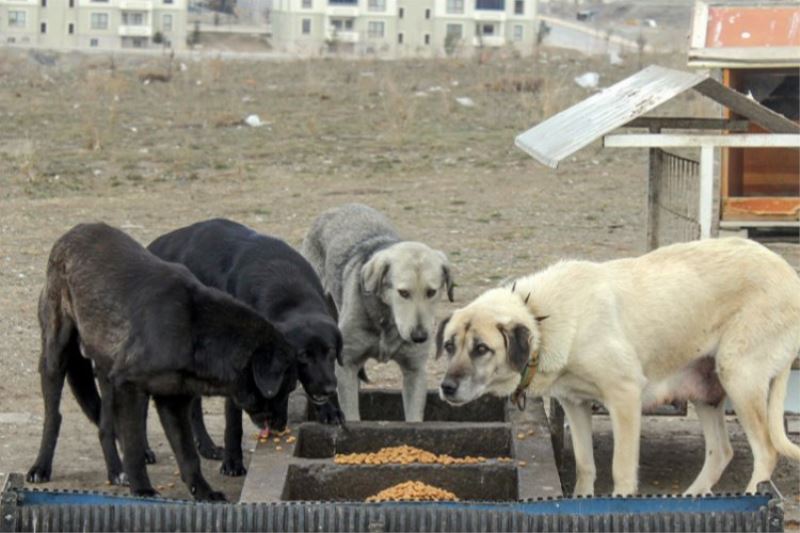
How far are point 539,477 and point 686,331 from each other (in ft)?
3.23

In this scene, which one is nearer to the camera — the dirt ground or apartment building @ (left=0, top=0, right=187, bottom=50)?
the dirt ground

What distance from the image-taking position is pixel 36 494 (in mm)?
6059

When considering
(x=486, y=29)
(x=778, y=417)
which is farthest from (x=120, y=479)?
(x=486, y=29)

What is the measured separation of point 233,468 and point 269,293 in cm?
94

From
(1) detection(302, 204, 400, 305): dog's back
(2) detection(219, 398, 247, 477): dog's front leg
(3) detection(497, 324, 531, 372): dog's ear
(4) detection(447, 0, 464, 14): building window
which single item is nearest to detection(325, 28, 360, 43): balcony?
(4) detection(447, 0, 464, 14): building window

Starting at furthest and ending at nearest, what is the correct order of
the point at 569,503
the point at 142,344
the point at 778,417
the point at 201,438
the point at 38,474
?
the point at 201,438
the point at 38,474
the point at 778,417
the point at 142,344
the point at 569,503

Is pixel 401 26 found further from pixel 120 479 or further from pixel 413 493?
pixel 413 493

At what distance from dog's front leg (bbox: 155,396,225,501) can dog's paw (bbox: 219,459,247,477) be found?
2.17ft

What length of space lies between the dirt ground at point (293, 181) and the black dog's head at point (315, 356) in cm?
82

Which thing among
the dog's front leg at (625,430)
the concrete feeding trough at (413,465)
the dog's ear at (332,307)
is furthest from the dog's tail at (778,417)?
the dog's ear at (332,307)

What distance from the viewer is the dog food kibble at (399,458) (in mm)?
7266

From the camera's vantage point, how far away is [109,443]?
7.87 metres

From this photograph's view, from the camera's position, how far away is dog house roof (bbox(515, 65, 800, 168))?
26.7ft

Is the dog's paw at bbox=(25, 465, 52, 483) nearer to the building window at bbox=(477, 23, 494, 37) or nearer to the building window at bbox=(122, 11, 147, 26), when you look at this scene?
the building window at bbox=(122, 11, 147, 26)
